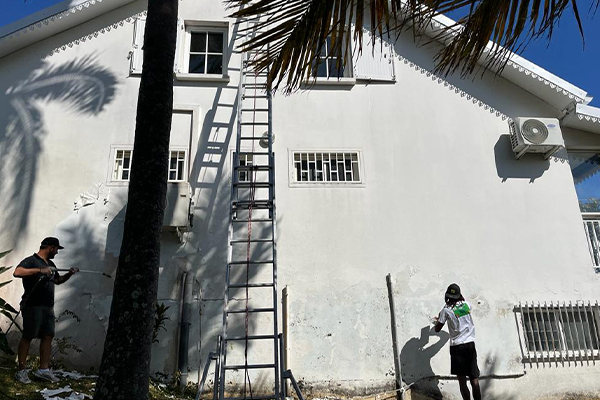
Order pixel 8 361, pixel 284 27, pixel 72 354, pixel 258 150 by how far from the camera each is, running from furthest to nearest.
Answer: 1. pixel 258 150
2. pixel 72 354
3. pixel 8 361
4. pixel 284 27

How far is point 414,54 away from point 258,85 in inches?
116

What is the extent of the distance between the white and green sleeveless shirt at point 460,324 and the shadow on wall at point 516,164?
2.78m

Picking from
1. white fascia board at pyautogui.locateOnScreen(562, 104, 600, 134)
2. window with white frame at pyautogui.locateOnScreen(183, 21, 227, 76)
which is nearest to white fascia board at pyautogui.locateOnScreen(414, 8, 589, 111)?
white fascia board at pyautogui.locateOnScreen(562, 104, 600, 134)

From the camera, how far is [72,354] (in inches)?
289

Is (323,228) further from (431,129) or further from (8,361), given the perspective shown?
(8,361)

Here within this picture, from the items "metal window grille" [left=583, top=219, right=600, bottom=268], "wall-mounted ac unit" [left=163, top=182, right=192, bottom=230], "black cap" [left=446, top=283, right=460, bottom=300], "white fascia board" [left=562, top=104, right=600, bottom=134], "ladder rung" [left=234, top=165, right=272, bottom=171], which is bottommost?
"black cap" [left=446, top=283, right=460, bottom=300]

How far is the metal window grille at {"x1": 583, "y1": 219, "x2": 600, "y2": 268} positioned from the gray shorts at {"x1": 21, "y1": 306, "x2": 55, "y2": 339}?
26.9ft

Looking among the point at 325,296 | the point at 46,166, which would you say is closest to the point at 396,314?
the point at 325,296

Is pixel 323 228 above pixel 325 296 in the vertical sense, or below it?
above

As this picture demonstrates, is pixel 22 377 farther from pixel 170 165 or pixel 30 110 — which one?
pixel 30 110

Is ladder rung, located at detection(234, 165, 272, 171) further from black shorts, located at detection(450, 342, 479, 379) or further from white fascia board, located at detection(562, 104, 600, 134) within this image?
white fascia board, located at detection(562, 104, 600, 134)

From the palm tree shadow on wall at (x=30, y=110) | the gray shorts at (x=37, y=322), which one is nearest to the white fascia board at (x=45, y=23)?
the palm tree shadow on wall at (x=30, y=110)

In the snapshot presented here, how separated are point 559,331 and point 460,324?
2.13 metres

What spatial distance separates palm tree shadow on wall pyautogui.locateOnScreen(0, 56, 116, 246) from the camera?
8.08 metres
